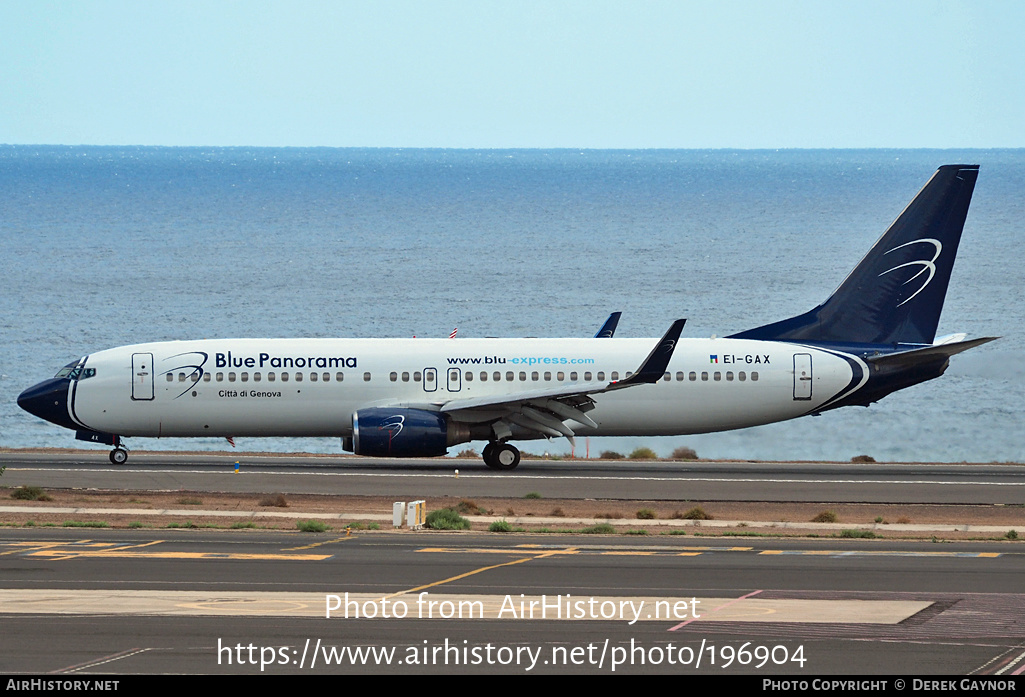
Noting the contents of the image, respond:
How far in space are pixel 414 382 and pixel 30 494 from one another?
1214 cm

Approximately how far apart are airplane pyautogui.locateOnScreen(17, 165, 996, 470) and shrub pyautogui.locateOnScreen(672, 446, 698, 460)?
4804 millimetres

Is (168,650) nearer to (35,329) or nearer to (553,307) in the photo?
(35,329)

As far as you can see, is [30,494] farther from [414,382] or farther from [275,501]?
[414,382]

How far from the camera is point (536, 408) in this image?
43344 millimetres

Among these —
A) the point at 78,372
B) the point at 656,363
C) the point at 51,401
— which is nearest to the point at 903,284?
the point at 656,363

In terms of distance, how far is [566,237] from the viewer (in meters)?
181

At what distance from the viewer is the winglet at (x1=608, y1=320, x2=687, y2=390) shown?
41.0 meters

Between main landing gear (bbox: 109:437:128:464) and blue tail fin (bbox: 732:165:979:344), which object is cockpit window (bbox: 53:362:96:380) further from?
blue tail fin (bbox: 732:165:979:344)

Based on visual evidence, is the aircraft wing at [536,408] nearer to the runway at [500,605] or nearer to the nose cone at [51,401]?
the nose cone at [51,401]

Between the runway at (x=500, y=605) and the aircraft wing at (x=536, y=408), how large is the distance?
1278cm

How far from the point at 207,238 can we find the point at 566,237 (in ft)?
145

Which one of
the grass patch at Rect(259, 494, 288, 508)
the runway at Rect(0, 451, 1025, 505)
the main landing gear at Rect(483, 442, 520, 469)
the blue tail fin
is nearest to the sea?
the runway at Rect(0, 451, 1025, 505)

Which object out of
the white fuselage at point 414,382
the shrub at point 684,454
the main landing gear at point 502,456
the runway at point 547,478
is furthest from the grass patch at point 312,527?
the shrub at point 684,454

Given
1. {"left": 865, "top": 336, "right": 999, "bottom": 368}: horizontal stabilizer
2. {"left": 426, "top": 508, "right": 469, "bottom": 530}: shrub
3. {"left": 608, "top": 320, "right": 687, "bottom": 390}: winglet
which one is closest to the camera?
{"left": 426, "top": 508, "right": 469, "bottom": 530}: shrub
